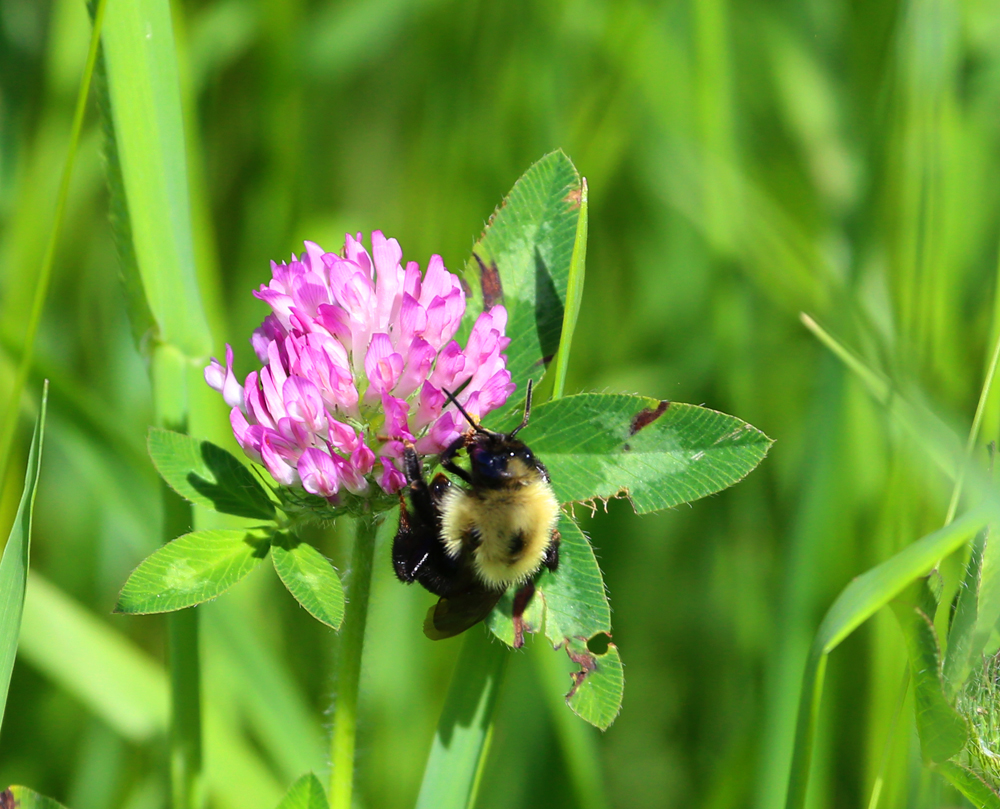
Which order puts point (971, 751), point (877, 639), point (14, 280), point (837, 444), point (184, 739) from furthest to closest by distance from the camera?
point (14, 280) < point (877, 639) < point (837, 444) < point (184, 739) < point (971, 751)

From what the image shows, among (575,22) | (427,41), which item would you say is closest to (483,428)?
(575,22)

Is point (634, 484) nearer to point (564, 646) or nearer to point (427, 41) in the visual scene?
point (564, 646)

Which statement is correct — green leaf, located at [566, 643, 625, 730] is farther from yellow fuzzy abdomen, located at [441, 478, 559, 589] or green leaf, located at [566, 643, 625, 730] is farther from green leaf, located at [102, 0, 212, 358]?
green leaf, located at [102, 0, 212, 358]

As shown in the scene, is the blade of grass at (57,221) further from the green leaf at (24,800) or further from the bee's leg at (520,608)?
the bee's leg at (520,608)

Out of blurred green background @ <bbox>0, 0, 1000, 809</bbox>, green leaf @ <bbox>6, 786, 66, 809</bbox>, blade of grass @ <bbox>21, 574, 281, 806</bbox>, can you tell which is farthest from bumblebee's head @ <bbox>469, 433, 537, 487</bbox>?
blade of grass @ <bbox>21, 574, 281, 806</bbox>

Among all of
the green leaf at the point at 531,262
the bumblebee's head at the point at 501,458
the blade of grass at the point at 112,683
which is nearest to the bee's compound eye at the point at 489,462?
the bumblebee's head at the point at 501,458

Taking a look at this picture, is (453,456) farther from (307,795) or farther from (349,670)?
(307,795)
